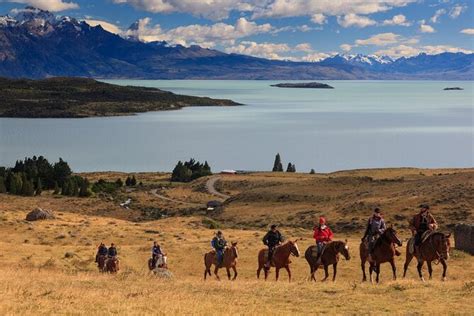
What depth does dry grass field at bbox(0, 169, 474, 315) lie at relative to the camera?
16953mm

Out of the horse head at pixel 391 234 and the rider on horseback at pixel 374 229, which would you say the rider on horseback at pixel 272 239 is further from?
the horse head at pixel 391 234

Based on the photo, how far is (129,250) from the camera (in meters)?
35.2

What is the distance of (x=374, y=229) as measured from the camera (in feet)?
75.2

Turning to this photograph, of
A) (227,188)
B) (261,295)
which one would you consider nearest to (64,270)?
(261,295)

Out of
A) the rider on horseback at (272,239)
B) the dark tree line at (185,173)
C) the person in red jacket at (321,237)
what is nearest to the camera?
the person in red jacket at (321,237)

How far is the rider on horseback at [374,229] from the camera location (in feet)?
74.8

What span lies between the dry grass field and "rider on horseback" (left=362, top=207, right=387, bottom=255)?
1.74 meters

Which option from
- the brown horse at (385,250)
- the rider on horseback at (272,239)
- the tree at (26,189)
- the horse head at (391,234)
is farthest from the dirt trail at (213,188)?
the horse head at (391,234)

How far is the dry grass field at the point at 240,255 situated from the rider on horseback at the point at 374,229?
1.74 meters

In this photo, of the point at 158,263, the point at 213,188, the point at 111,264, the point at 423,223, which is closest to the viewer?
the point at 423,223

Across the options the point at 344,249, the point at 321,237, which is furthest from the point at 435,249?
the point at 321,237

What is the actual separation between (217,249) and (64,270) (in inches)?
326

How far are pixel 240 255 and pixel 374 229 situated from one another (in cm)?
1163

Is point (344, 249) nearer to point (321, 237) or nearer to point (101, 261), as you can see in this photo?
point (321, 237)
